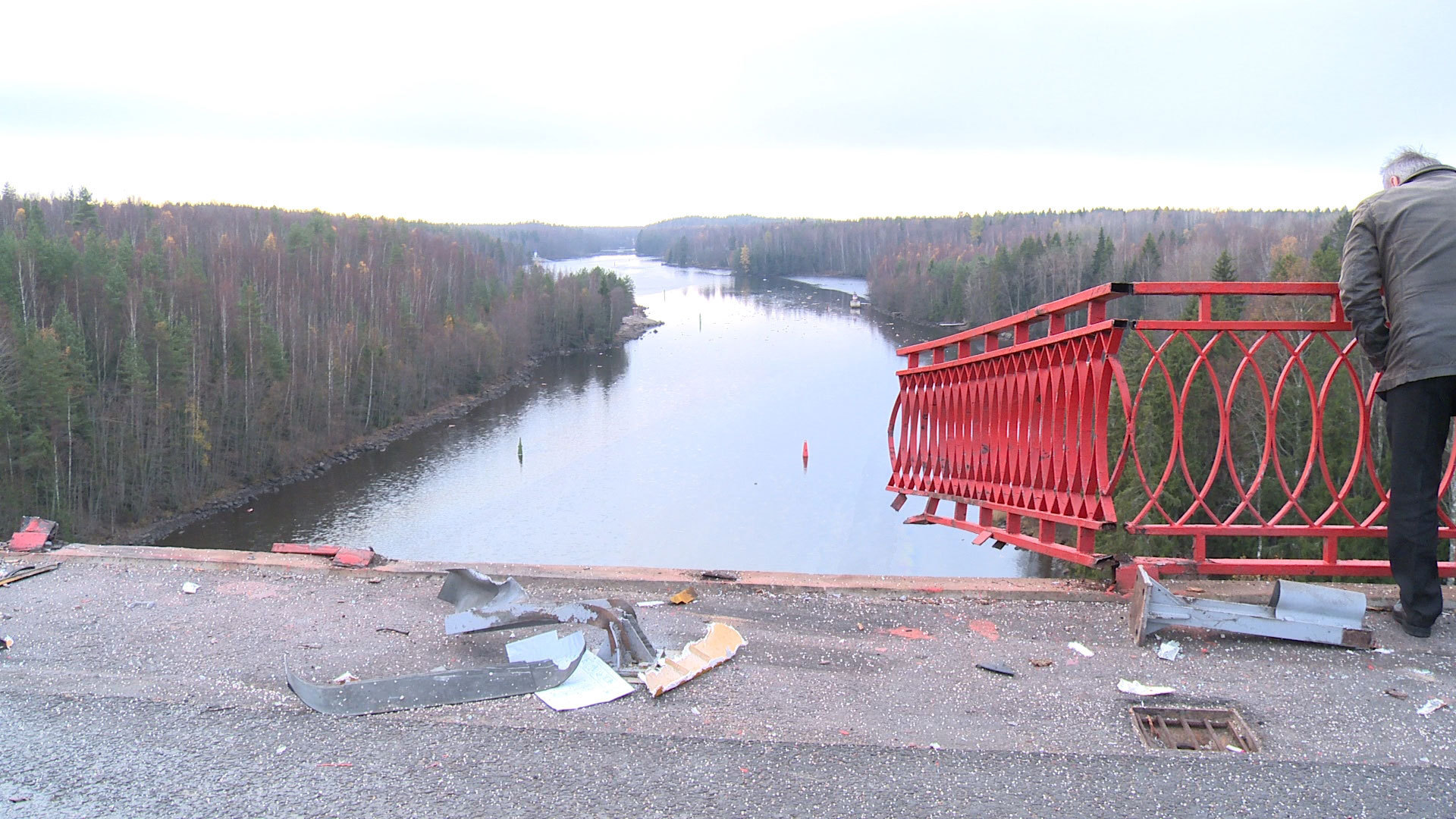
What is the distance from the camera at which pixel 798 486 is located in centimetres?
4397

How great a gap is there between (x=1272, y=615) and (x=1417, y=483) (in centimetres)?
76

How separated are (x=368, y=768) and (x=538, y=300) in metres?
96.9

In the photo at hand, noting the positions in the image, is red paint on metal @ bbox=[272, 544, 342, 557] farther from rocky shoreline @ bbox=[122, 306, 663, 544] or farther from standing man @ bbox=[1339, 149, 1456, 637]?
rocky shoreline @ bbox=[122, 306, 663, 544]

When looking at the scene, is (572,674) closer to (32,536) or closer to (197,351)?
Answer: (32,536)

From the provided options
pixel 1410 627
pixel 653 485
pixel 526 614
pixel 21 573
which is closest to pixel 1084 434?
pixel 1410 627

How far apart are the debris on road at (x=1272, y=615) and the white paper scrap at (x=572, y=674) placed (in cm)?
210

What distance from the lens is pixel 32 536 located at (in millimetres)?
5527

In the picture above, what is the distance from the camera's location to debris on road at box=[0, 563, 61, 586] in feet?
16.3

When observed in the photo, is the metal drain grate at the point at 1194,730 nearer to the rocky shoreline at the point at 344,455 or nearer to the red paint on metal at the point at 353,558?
the red paint on metal at the point at 353,558

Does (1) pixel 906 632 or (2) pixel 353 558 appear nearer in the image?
(1) pixel 906 632

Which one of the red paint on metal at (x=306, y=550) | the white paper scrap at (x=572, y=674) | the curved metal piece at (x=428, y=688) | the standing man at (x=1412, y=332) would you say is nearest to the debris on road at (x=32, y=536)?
the red paint on metal at (x=306, y=550)

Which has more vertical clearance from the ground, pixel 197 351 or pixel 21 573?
pixel 21 573

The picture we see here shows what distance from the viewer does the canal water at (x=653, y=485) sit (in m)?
36.3

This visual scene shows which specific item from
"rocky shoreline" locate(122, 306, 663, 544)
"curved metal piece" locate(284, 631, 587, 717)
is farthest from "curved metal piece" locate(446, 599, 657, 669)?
"rocky shoreline" locate(122, 306, 663, 544)
